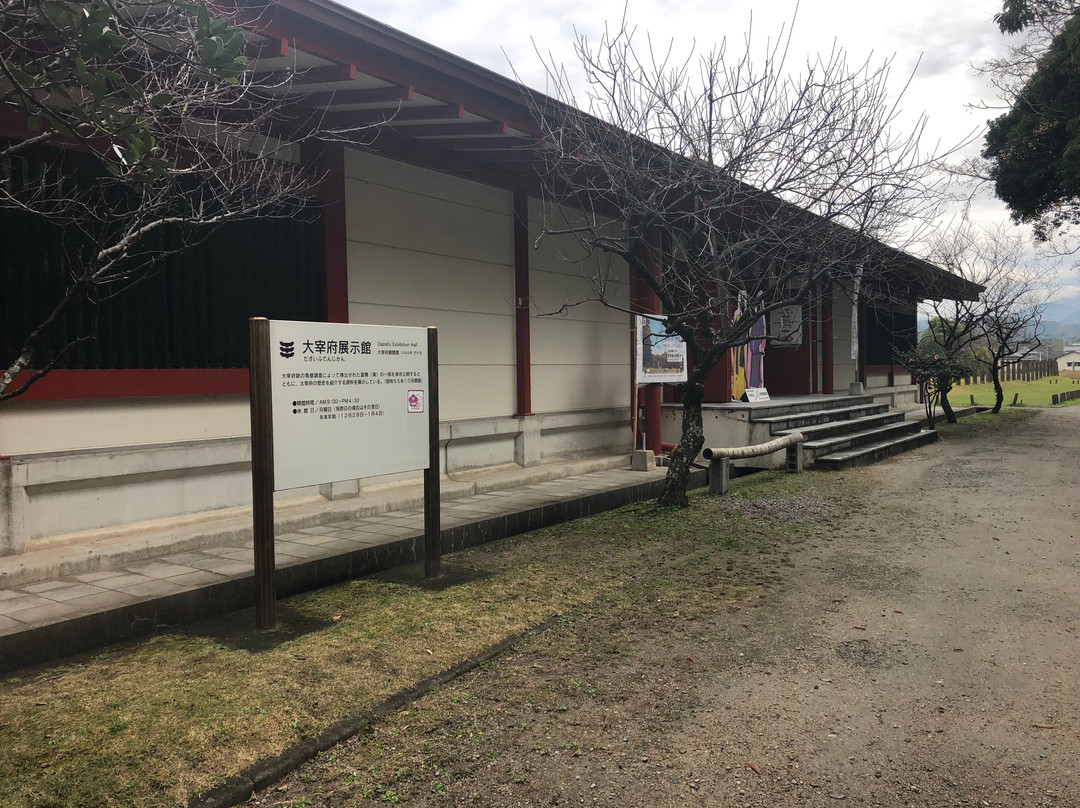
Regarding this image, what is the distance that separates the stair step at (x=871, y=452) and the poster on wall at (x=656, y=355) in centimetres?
251

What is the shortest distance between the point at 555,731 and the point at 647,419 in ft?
26.2

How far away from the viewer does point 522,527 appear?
735 centimetres

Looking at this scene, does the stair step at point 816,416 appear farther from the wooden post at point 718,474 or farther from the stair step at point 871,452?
the wooden post at point 718,474

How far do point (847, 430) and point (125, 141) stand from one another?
12348 mm

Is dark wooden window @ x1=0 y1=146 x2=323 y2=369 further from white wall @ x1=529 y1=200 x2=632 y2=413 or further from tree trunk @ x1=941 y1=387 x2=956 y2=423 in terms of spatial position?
tree trunk @ x1=941 y1=387 x2=956 y2=423

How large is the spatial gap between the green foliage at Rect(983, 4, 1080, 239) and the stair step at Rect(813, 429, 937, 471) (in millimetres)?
4607

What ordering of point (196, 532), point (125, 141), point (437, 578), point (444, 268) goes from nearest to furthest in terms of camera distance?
point (125, 141) → point (437, 578) → point (196, 532) → point (444, 268)

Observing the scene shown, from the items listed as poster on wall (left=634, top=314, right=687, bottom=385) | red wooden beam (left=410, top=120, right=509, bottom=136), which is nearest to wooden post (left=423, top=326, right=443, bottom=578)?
red wooden beam (left=410, top=120, right=509, bottom=136)

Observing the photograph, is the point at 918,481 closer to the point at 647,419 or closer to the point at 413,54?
the point at 647,419

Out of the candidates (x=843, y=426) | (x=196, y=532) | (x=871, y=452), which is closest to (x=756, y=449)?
(x=871, y=452)

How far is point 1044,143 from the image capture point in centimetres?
1299

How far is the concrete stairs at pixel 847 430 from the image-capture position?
11.5 m

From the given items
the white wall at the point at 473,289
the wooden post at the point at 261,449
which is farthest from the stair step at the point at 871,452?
the wooden post at the point at 261,449

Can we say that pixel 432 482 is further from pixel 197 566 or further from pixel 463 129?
pixel 463 129
